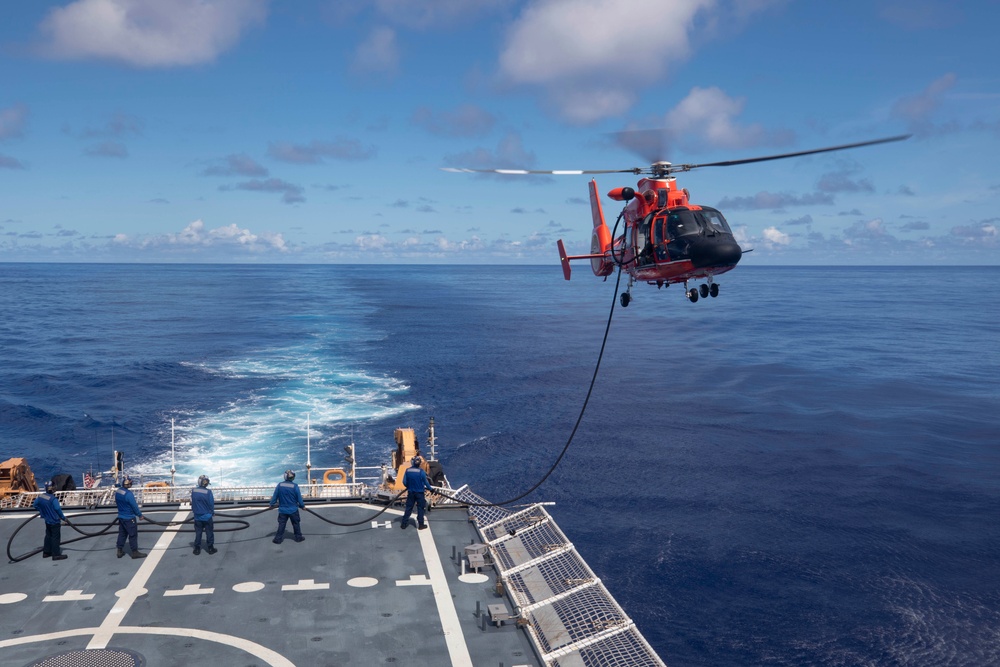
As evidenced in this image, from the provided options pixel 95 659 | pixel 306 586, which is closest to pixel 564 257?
pixel 306 586

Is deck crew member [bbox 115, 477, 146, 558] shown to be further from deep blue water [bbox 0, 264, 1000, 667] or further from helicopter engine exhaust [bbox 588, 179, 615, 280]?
deep blue water [bbox 0, 264, 1000, 667]

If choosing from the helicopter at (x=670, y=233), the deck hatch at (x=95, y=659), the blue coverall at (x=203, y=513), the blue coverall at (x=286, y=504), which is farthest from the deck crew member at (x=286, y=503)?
the helicopter at (x=670, y=233)

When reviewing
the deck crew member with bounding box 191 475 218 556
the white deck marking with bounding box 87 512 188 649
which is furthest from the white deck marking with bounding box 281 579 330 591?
the white deck marking with bounding box 87 512 188 649

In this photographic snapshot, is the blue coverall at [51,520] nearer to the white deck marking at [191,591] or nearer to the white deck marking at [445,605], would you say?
the white deck marking at [191,591]

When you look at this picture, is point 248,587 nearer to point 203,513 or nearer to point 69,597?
point 203,513

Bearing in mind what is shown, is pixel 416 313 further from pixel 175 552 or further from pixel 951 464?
pixel 175 552

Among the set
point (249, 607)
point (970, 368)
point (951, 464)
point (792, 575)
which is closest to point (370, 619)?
point (249, 607)

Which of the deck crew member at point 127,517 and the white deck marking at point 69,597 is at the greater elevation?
the deck crew member at point 127,517
